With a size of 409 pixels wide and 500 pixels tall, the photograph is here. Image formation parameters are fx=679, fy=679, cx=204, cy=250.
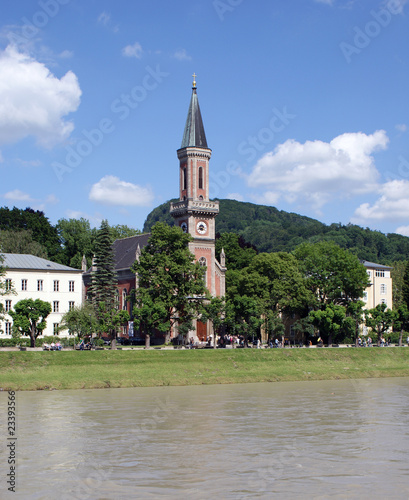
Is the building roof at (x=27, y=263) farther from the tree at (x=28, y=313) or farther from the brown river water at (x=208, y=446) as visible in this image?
the brown river water at (x=208, y=446)

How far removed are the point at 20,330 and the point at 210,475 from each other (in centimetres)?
4623

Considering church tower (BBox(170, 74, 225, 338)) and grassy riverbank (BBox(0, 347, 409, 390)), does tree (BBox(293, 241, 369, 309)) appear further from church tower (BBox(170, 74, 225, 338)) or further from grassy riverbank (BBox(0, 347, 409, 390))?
grassy riverbank (BBox(0, 347, 409, 390))

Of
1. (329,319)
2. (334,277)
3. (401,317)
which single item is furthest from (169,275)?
(401,317)

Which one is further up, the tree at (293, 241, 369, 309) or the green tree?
the green tree

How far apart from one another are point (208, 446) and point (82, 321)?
41.5 m

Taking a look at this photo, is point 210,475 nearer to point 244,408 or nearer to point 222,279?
point 244,408

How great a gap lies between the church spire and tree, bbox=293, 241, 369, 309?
20.2 m

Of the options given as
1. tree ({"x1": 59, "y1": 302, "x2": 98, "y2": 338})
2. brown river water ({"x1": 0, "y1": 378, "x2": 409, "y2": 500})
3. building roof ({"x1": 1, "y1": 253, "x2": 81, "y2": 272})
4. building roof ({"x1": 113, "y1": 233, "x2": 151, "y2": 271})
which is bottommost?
brown river water ({"x1": 0, "y1": 378, "x2": 409, "y2": 500})

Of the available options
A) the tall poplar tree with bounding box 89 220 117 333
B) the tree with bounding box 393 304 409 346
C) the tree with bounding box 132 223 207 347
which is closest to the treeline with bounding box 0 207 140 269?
the tall poplar tree with bounding box 89 220 117 333

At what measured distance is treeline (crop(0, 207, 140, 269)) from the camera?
102m

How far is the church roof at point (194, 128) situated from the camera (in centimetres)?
8581

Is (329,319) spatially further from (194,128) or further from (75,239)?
(75,239)

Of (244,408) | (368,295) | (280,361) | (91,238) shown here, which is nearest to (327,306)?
(280,361)

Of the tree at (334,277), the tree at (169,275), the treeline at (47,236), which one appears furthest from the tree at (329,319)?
the treeline at (47,236)
